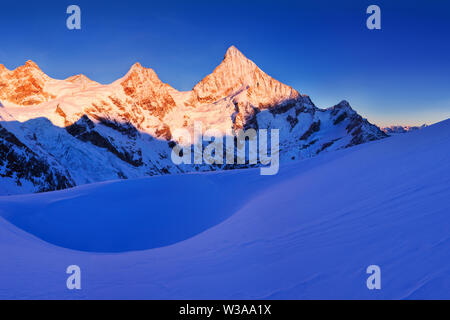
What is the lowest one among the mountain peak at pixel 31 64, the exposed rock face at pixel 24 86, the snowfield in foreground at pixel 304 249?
the snowfield in foreground at pixel 304 249

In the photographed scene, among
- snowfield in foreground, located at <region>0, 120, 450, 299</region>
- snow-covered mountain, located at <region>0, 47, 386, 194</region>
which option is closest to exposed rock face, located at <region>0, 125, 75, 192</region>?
snow-covered mountain, located at <region>0, 47, 386, 194</region>

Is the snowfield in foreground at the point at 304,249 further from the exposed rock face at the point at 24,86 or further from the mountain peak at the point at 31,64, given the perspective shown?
the mountain peak at the point at 31,64

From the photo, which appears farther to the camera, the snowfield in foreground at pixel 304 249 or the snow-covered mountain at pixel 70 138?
the snow-covered mountain at pixel 70 138

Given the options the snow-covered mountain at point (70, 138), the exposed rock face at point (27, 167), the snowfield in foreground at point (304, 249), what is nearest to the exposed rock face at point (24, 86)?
the snow-covered mountain at point (70, 138)

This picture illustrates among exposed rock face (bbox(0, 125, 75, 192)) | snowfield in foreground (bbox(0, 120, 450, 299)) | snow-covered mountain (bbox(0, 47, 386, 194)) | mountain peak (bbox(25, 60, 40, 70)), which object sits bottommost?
snowfield in foreground (bbox(0, 120, 450, 299))

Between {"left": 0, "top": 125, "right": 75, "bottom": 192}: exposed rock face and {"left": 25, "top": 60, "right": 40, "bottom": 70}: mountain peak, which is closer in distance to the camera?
{"left": 0, "top": 125, "right": 75, "bottom": 192}: exposed rock face

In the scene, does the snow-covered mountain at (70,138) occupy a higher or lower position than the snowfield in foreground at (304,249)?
higher

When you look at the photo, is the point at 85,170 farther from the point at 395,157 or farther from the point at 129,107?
the point at 395,157

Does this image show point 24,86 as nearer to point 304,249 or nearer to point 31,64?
point 31,64

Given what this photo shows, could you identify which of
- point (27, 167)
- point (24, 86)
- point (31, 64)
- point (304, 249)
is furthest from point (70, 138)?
point (304, 249)

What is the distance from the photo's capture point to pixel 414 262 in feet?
11.5

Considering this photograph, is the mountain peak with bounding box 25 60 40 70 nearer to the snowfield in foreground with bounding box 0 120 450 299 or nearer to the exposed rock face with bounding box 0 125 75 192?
the exposed rock face with bounding box 0 125 75 192

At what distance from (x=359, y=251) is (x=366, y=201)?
2297mm
